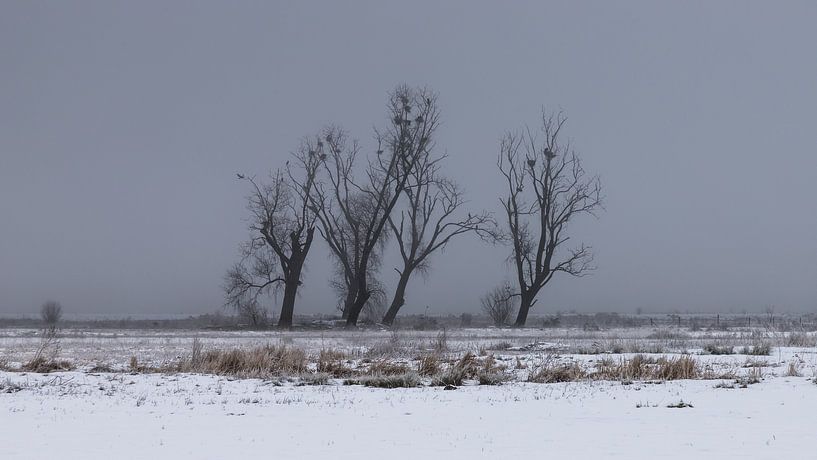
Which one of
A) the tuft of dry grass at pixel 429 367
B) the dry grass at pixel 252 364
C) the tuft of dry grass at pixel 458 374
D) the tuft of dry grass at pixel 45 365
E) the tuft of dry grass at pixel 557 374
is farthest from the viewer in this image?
the tuft of dry grass at pixel 45 365

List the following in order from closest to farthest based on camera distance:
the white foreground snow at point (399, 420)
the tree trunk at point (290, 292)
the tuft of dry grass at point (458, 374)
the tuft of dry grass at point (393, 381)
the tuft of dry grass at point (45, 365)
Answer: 1. the white foreground snow at point (399, 420)
2. the tuft of dry grass at point (393, 381)
3. the tuft of dry grass at point (458, 374)
4. the tuft of dry grass at point (45, 365)
5. the tree trunk at point (290, 292)

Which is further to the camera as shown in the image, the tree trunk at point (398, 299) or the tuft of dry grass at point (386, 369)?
the tree trunk at point (398, 299)

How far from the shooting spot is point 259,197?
1826 inches

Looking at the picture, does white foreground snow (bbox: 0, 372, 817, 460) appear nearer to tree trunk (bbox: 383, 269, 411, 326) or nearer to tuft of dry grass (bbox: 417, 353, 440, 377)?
tuft of dry grass (bbox: 417, 353, 440, 377)

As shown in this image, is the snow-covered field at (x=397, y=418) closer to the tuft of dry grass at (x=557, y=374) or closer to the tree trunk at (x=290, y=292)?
the tuft of dry grass at (x=557, y=374)

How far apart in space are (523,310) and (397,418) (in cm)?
3635

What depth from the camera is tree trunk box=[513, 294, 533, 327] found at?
149ft

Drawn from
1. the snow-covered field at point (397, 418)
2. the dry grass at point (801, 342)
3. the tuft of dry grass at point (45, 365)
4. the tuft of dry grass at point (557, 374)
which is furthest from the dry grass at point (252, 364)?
the dry grass at point (801, 342)

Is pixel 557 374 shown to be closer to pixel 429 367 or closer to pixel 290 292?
pixel 429 367

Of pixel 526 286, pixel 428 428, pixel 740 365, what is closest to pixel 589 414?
pixel 428 428

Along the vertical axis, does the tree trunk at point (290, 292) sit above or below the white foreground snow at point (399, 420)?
above

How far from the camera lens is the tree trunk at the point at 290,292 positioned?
149 ft

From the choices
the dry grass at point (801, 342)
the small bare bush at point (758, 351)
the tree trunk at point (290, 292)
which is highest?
the tree trunk at point (290, 292)

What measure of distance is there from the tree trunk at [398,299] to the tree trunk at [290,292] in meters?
5.54
